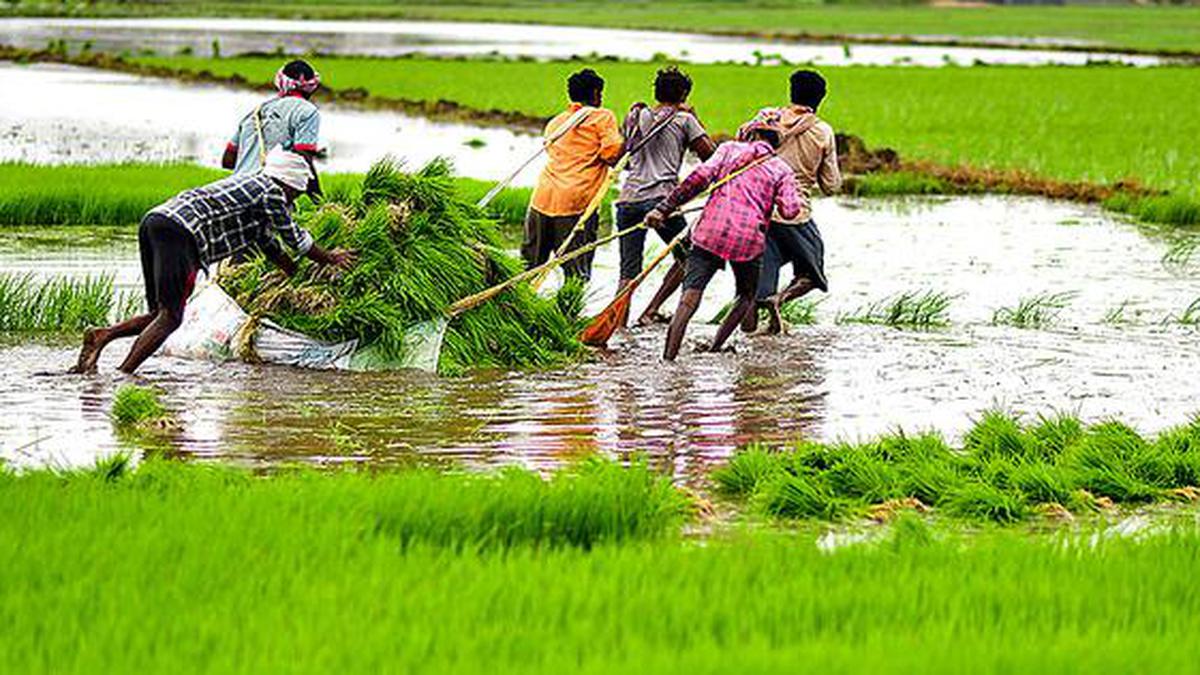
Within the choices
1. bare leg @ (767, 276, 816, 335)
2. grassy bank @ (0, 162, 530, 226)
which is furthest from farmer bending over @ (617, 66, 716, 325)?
grassy bank @ (0, 162, 530, 226)

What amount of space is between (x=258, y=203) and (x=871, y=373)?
120 inches

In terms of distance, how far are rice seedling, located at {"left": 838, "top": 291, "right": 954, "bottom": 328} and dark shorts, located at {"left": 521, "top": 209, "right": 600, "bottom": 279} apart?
152 cm

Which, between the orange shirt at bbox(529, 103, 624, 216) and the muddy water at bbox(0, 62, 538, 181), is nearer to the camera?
the orange shirt at bbox(529, 103, 624, 216)

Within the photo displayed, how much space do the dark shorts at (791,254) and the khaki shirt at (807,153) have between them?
0.08 m

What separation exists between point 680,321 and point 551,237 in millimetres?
1409

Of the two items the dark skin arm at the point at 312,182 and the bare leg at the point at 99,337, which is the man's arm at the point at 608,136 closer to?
the dark skin arm at the point at 312,182

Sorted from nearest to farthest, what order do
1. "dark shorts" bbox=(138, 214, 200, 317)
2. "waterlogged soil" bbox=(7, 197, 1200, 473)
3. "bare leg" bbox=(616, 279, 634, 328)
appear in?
"waterlogged soil" bbox=(7, 197, 1200, 473)
"dark shorts" bbox=(138, 214, 200, 317)
"bare leg" bbox=(616, 279, 634, 328)

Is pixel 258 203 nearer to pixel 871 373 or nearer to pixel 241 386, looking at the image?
pixel 241 386

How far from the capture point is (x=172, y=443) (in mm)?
7262

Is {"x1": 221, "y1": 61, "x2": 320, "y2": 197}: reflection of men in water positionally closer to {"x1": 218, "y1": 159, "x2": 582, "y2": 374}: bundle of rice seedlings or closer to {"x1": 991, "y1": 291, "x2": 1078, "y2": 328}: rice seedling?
{"x1": 218, "y1": 159, "x2": 582, "y2": 374}: bundle of rice seedlings

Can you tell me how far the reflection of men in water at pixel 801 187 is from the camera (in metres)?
10.1

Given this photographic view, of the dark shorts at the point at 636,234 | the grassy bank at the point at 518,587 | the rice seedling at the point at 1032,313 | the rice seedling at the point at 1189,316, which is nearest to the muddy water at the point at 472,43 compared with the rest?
the rice seedling at the point at 1032,313

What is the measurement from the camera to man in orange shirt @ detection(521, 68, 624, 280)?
1029cm

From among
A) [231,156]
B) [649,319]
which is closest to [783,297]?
[649,319]
